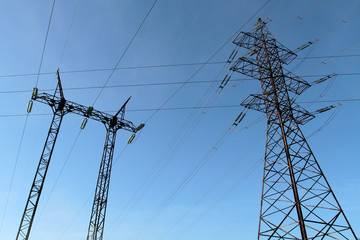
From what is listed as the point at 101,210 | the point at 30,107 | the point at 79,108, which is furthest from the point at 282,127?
the point at 30,107

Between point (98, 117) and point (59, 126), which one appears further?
point (98, 117)

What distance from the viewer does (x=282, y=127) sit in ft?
50.2

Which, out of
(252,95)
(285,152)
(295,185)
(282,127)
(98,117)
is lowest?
(295,185)

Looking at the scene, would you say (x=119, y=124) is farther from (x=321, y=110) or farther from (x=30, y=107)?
(x=321, y=110)

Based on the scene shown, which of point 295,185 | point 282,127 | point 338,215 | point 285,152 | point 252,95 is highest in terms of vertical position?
point 252,95

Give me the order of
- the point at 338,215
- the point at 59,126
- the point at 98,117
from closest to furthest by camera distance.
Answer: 1. the point at 338,215
2. the point at 59,126
3. the point at 98,117

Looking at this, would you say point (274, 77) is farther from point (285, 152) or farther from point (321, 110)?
point (285, 152)

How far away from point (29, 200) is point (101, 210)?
648 cm

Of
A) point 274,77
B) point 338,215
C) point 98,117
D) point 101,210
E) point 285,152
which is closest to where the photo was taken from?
point 338,215

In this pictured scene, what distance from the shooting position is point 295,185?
12.9 meters

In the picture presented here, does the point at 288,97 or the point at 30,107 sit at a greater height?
the point at 30,107

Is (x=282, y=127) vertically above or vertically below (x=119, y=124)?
below

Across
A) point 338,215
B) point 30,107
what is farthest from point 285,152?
point 30,107

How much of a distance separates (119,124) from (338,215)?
2280 centimetres
